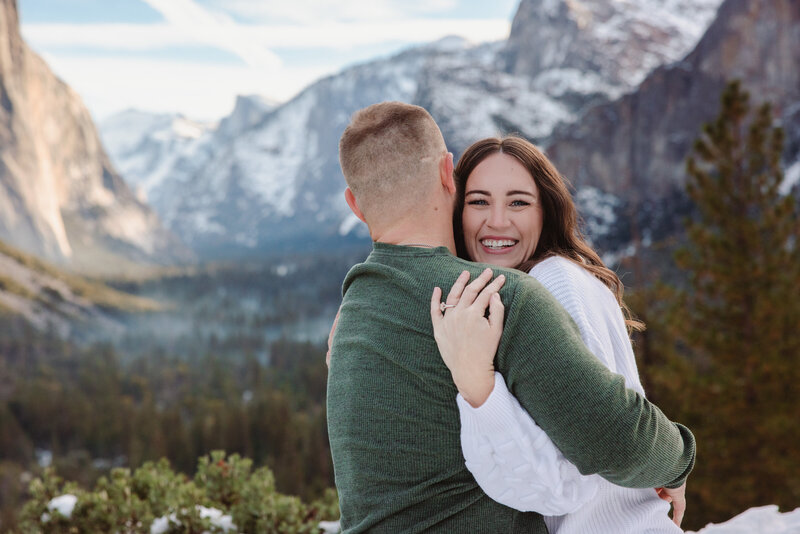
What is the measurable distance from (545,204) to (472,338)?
50.9 inches

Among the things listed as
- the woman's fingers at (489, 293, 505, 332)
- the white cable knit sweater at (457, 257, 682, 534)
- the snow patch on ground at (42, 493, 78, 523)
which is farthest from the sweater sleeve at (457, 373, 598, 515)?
the snow patch on ground at (42, 493, 78, 523)

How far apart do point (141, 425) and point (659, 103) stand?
396 feet

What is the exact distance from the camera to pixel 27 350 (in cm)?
12950

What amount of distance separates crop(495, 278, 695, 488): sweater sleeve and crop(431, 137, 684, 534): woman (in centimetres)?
7

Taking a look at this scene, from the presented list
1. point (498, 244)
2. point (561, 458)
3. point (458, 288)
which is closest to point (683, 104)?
point (498, 244)

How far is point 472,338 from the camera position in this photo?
7.00 feet

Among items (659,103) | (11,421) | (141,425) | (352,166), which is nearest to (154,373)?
(11,421)

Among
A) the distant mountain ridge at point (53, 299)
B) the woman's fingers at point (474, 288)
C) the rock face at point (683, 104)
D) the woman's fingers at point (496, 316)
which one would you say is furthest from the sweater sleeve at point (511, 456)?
the distant mountain ridge at point (53, 299)

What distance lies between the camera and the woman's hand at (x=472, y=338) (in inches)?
84.0

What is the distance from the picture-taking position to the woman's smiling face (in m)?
3.09

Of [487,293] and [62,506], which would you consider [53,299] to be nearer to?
[62,506]

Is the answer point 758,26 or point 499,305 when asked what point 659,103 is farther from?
point 499,305

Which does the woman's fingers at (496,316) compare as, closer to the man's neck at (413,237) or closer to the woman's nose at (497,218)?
the man's neck at (413,237)

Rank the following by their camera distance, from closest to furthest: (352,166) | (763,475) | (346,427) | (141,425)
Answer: (346,427), (352,166), (763,475), (141,425)
